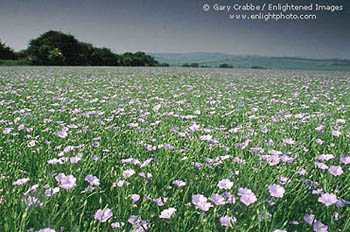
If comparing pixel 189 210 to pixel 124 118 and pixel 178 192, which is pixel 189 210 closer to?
pixel 178 192

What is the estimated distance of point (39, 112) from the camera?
12.6 feet

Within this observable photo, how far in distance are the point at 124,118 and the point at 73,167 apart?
182cm

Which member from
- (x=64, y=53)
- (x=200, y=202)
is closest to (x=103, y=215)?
(x=200, y=202)

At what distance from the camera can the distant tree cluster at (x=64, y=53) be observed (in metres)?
37.8

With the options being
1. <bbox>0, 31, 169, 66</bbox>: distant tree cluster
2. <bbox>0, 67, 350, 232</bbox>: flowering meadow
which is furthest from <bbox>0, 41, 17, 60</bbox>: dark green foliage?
<bbox>0, 67, 350, 232</bbox>: flowering meadow

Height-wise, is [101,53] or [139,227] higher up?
[101,53]

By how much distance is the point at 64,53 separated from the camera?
136 ft

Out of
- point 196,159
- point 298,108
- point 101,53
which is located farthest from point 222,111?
point 101,53

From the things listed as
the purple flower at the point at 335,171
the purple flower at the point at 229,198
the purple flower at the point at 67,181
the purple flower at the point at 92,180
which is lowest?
the purple flower at the point at 229,198

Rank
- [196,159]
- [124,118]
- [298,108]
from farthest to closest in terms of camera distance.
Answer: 1. [298,108]
2. [124,118]
3. [196,159]

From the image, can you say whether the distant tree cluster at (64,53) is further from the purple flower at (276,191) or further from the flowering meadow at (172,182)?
the purple flower at (276,191)

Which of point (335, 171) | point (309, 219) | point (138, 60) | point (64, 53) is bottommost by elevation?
point (309, 219)

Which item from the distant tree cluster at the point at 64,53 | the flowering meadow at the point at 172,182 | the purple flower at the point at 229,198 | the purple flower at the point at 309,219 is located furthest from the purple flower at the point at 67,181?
the distant tree cluster at the point at 64,53

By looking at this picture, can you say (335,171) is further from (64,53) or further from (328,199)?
(64,53)
